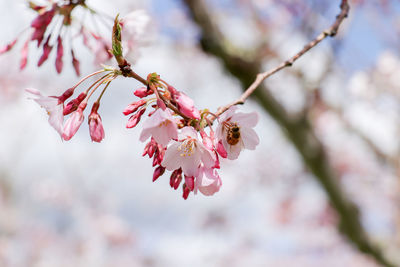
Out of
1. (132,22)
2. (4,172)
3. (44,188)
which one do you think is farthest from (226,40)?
(44,188)

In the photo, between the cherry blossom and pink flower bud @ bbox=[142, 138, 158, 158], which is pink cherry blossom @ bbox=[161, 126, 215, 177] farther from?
the cherry blossom

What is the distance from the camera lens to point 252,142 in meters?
1.00

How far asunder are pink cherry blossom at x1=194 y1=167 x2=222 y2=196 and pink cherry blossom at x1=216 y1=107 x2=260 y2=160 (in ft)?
0.22

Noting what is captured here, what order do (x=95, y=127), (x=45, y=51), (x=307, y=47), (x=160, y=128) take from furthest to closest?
(x=45, y=51), (x=307, y=47), (x=95, y=127), (x=160, y=128)

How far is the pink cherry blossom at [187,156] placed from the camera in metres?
0.87

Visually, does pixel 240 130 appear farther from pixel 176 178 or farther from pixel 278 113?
pixel 278 113

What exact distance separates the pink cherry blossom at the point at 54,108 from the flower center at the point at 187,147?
0.30 m

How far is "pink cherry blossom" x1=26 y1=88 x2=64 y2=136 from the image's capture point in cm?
94

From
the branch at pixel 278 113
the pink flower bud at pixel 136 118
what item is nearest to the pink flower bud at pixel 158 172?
the pink flower bud at pixel 136 118

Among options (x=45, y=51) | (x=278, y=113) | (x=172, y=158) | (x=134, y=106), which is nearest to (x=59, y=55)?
(x=45, y=51)

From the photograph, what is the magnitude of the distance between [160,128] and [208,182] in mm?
166

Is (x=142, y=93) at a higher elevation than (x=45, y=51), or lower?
higher

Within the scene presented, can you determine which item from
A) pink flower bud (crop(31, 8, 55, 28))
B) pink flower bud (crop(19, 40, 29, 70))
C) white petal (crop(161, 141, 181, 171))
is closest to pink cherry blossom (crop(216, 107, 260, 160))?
white petal (crop(161, 141, 181, 171))

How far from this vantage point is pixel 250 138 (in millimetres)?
996
